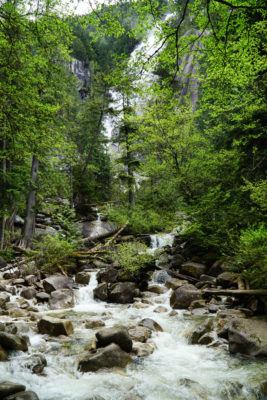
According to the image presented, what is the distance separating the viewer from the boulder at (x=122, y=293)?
8.56 metres

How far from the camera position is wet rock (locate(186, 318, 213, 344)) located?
5.49 metres

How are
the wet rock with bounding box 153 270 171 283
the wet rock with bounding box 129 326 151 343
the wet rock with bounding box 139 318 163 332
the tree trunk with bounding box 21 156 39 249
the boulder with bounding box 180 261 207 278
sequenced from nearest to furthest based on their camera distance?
the wet rock with bounding box 129 326 151 343, the wet rock with bounding box 139 318 163 332, the boulder with bounding box 180 261 207 278, the wet rock with bounding box 153 270 171 283, the tree trunk with bounding box 21 156 39 249

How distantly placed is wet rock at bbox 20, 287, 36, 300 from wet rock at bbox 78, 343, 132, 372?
4.73 m

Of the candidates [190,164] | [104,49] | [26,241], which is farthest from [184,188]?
[104,49]

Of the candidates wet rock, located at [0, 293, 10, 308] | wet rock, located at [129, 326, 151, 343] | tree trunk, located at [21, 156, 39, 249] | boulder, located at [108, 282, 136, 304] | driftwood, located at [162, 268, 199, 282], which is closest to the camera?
wet rock, located at [129, 326, 151, 343]

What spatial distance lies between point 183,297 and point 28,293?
5346mm

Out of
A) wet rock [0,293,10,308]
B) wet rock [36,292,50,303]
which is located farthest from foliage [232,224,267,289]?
wet rock [0,293,10,308]

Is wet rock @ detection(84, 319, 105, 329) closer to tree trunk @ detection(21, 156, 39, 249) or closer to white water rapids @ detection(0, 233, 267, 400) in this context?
white water rapids @ detection(0, 233, 267, 400)

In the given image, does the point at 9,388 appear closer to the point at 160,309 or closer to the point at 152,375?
the point at 152,375

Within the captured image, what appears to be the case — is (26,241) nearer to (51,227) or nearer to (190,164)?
(51,227)

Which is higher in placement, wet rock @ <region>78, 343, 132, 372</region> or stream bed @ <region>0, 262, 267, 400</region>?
wet rock @ <region>78, 343, 132, 372</region>

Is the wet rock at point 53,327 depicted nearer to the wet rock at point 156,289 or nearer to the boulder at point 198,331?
the boulder at point 198,331

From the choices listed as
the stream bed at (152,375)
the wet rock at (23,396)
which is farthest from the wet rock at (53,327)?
the wet rock at (23,396)

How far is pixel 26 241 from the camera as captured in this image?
1440cm
